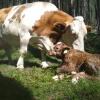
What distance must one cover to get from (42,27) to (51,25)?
26cm

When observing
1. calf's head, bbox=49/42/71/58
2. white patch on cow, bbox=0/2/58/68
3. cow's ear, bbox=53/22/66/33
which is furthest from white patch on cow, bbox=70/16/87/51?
calf's head, bbox=49/42/71/58

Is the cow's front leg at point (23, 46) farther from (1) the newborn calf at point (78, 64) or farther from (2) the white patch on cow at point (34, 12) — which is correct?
(1) the newborn calf at point (78, 64)

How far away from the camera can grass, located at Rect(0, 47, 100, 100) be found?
8281 millimetres

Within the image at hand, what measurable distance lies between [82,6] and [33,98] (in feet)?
148

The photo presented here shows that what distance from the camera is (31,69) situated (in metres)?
11.9

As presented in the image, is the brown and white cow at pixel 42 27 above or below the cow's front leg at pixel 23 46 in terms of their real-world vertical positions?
above

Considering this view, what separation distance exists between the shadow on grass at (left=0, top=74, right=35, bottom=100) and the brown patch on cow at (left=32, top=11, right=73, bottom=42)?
2.31 metres

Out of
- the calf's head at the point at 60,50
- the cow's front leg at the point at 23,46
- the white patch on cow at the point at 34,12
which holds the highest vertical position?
the white patch on cow at the point at 34,12

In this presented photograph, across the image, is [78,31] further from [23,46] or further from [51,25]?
[23,46]

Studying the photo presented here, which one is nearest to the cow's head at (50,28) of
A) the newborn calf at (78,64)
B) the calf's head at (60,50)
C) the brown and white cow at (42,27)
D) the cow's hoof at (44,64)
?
the brown and white cow at (42,27)

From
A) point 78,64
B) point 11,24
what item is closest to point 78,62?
point 78,64

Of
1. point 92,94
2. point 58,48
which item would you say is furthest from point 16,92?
point 58,48

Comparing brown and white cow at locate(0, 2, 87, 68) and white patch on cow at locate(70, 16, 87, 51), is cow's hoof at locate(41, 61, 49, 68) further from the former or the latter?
white patch on cow at locate(70, 16, 87, 51)

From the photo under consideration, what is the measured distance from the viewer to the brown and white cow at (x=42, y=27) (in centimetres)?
1131
